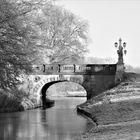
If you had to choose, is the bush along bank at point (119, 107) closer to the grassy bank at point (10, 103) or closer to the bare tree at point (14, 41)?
the bare tree at point (14, 41)

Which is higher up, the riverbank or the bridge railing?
the bridge railing

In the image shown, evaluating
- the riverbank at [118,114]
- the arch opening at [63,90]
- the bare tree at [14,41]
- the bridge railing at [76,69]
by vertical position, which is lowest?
the arch opening at [63,90]

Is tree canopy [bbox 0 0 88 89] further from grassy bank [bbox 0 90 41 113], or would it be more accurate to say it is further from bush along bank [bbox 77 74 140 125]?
grassy bank [bbox 0 90 41 113]

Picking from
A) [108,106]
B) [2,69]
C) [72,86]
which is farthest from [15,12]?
[72,86]

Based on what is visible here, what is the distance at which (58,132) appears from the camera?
61.5 ft

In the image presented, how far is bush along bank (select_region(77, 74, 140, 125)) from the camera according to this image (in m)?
19.1

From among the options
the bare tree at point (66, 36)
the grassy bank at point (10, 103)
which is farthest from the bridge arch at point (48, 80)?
the bare tree at point (66, 36)

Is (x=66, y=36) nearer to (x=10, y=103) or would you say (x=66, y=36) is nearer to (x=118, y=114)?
(x=10, y=103)

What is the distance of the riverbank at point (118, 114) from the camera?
1400 cm

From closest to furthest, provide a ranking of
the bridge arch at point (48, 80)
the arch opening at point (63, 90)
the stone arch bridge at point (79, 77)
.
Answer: the stone arch bridge at point (79, 77)
the bridge arch at point (48, 80)
the arch opening at point (63, 90)

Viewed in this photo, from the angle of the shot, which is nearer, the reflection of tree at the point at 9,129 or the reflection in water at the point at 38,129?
the reflection in water at the point at 38,129

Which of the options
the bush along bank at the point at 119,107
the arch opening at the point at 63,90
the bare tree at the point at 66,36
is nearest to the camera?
the bush along bank at the point at 119,107

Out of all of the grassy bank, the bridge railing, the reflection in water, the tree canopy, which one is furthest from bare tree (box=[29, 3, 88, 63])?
the tree canopy

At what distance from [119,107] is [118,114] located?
2182 millimetres
